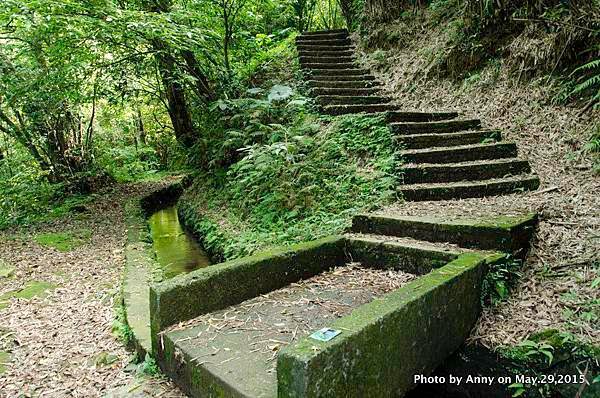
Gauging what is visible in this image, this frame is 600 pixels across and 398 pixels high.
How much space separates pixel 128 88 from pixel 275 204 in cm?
693

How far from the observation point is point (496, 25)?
7434mm

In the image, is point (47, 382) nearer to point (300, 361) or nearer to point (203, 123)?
point (300, 361)

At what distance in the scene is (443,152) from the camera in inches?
220

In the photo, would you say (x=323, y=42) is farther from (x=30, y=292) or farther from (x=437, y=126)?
(x=30, y=292)

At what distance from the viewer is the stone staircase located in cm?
489

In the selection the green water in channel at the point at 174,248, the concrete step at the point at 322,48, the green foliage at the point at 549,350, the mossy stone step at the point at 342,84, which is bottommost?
the green water in channel at the point at 174,248

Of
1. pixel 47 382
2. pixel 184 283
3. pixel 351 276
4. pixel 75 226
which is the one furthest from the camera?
pixel 75 226

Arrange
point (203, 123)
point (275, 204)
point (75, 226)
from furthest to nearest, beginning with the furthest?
1. point (203, 123)
2. point (75, 226)
3. point (275, 204)

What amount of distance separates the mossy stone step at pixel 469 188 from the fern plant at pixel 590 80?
159 cm

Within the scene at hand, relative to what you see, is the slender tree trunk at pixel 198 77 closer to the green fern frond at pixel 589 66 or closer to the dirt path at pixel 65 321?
the dirt path at pixel 65 321

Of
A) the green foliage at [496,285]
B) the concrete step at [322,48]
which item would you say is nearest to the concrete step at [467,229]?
the green foliage at [496,285]

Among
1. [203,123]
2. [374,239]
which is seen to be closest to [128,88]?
[203,123]

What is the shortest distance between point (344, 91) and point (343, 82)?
50 centimetres

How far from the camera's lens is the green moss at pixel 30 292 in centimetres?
462
